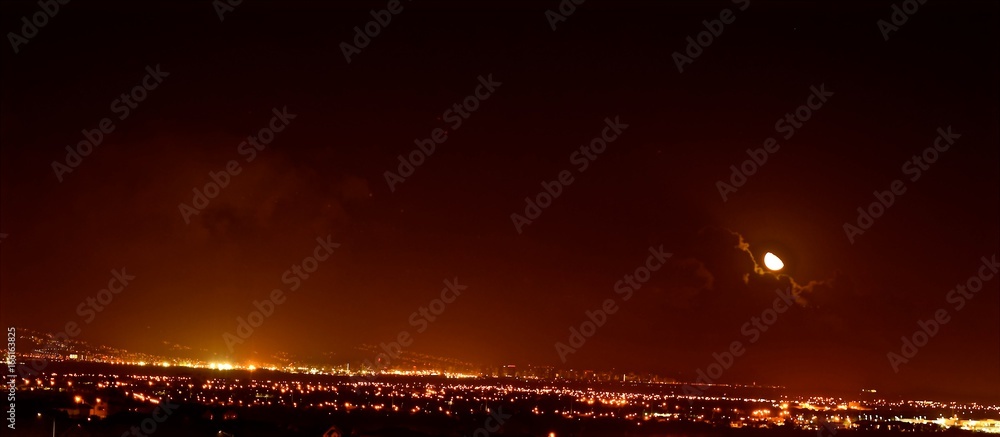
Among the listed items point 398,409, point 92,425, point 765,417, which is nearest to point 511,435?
point 92,425

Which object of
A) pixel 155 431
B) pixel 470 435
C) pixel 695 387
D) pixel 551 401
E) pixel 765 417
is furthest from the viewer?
pixel 695 387

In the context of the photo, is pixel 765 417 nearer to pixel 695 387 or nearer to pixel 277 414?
pixel 277 414

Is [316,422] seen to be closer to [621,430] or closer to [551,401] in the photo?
[621,430]

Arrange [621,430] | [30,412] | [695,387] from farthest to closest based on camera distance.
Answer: [695,387]
[621,430]
[30,412]

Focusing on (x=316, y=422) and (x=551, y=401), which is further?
(x=551, y=401)

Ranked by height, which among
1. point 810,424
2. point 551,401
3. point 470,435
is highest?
point 551,401

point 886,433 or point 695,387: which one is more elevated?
point 695,387

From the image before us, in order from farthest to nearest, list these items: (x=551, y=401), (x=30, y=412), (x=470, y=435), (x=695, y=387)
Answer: (x=695, y=387), (x=551, y=401), (x=470, y=435), (x=30, y=412)

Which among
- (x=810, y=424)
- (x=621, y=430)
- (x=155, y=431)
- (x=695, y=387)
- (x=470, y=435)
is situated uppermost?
(x=695, y=387)

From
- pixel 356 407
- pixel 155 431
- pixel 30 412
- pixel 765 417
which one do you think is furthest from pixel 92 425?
pixel 765 417
